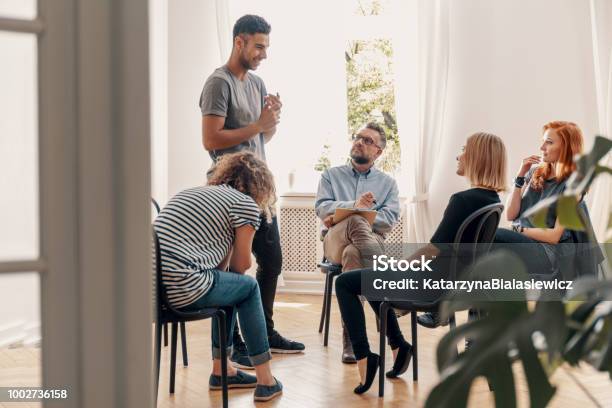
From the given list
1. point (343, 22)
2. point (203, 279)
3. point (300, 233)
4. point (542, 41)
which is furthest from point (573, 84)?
point (203, 279)

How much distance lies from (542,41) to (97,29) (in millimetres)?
4915

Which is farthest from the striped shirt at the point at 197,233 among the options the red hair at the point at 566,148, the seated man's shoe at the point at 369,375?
the red hair at the point at 566,148

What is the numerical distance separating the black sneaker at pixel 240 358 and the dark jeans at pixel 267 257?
0.26 m

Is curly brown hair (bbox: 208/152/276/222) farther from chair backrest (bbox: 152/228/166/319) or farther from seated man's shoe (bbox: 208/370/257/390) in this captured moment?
seated man's shoe (bbox: 208/370/257/390)

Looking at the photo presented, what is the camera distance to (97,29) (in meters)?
1.26

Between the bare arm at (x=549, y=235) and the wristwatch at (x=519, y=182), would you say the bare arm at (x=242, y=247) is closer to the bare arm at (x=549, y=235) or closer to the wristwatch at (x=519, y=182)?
the bare arm at (x=549, y=235)

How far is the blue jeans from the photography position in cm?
282

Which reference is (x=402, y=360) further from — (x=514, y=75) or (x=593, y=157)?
(x=514, y=75)

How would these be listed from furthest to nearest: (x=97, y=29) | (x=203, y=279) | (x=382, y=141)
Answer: (x=382, y=141) < (x=203, y=279) < (x=97, y=29)

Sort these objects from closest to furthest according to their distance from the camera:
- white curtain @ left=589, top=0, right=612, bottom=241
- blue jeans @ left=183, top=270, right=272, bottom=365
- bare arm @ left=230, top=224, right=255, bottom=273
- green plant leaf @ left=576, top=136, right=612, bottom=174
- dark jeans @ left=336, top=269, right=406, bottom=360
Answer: green plant leaf @ left=576, top=136, right=612, bottom=174, blue jeans @ left=183, top=270, right=272, bottom=365, bare arm @ left=230, top=224, right=255, bottom=273, dark jeans @ left=336, top=269, right=406, bottom=360, white curtain @ left=589, top=0, right=612, bottom=241

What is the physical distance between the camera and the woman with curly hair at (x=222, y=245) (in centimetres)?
274

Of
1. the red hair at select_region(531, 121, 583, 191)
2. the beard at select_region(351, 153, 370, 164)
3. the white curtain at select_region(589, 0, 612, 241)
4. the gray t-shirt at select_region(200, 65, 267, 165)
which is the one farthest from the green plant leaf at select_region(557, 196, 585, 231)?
the white curtain at select_region(589, 0, 612, 241)

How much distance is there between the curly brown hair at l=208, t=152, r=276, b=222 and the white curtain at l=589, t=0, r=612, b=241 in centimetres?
312

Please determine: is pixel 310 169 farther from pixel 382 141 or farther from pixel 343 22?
pixel 382 141
